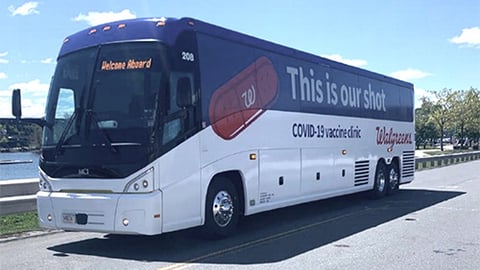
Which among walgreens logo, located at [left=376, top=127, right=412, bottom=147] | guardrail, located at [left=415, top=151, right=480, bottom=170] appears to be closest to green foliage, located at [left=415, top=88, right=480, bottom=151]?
guardrail, located at [left=415, top=151, right=480, bottom=170]

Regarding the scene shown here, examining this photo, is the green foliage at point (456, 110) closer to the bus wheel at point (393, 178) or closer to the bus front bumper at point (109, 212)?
the bus wheel at point (393, 178)

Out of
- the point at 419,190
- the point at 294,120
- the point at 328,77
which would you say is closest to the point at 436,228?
the point at 294,120

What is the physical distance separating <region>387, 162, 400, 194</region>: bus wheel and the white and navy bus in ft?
21.9

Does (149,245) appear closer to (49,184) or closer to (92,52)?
(49,184)

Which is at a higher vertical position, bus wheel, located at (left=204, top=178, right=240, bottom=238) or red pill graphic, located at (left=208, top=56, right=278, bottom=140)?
red pill graphic, located at (left=208, top=56, right=278, bottom=140)

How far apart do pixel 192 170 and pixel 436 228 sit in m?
5.00

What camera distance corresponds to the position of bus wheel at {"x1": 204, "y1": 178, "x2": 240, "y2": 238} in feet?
29.0

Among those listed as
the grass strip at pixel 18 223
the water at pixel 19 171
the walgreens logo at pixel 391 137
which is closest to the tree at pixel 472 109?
the walgreens logo at pixel 391 137

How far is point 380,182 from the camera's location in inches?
631

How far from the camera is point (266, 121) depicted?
34.3ft

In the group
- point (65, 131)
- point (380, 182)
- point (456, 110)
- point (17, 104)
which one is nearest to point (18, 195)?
point (17, 104)

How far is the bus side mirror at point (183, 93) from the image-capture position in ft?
26.4

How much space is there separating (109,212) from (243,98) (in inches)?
129

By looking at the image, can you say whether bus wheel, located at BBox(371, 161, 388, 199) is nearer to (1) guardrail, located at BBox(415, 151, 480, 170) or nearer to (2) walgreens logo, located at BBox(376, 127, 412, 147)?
(2) walgreens logo, located at BBox(376, 127, 412, 147)
